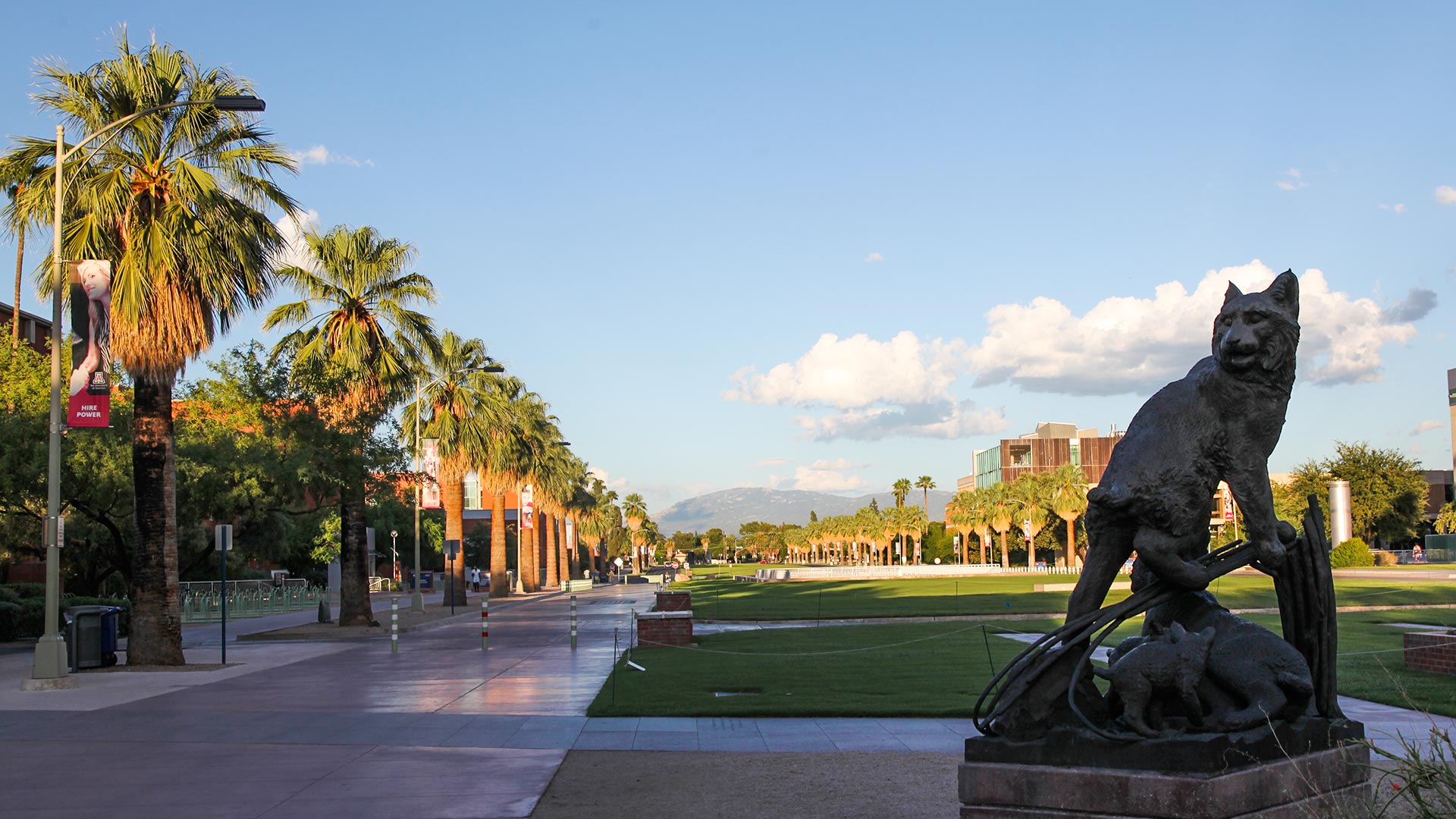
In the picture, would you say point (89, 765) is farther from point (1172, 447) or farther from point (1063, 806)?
point (1172, 447)

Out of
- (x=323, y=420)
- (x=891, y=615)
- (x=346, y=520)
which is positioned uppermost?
(x=323, y=420)

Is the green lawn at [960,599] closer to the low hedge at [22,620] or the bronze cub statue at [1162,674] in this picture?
the low hedge at [22,620]

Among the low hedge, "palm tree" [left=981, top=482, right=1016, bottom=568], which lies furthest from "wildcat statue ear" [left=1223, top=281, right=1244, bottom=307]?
"palm tree" [left=981, top=482, right=1016, bottom=568]

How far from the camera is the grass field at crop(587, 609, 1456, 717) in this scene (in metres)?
14.0

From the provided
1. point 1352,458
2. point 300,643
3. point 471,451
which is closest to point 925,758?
point 300,643

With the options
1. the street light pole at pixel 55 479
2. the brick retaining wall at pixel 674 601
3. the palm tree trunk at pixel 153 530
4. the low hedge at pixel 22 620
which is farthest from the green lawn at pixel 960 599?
the street light pole at pixel 55 479

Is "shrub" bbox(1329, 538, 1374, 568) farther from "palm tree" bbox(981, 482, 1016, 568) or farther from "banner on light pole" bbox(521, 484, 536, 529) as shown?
"banner on light pole" bbox(521, 484, 536, 529)

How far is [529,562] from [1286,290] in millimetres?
68271

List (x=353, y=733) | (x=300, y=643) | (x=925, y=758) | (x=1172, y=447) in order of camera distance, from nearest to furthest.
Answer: (x=1172, y=447), (x=925, y=758), (x=353, y=733), (x=300, y=643)

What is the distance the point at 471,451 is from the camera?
4709 cm

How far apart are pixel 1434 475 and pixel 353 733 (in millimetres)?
146657

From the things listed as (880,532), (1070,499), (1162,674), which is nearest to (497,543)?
(1162,674)

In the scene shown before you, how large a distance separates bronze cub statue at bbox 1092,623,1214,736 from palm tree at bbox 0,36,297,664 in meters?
18.6

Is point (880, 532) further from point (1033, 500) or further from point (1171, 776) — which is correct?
point (1171, 776)
